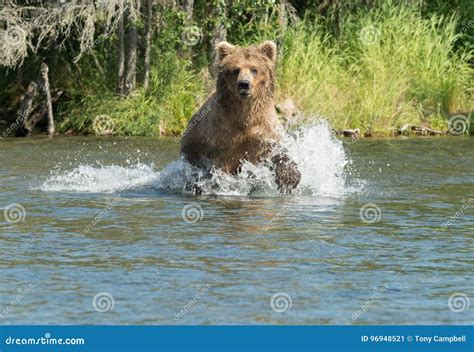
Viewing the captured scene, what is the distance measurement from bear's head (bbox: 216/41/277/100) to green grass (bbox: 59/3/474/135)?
7.62 metres

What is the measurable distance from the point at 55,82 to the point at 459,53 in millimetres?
8239

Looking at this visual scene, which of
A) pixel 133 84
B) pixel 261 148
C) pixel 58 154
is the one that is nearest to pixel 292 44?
pixel 133 84

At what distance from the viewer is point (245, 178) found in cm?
1155

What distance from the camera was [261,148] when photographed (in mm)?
11547

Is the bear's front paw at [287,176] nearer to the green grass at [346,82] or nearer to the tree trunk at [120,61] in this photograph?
the green grass at [346,82]

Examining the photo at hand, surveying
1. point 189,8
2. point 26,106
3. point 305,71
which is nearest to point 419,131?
point 305,71

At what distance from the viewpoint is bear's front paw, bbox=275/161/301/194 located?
37.4 feet

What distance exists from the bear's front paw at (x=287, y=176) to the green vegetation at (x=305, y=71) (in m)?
7.88

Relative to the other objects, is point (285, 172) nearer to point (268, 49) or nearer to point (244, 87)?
point (244, 87)

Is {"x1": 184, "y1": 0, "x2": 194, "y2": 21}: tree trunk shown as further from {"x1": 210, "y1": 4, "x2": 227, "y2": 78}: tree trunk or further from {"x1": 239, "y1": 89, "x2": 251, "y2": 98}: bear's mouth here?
{"x1": 239, "y1": 89, "x2": 251, "y2": 98}: bear's mouth

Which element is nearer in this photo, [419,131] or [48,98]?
[48,98]

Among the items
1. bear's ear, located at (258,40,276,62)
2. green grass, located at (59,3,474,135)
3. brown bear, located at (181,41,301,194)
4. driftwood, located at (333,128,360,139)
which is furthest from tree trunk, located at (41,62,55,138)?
bear's ear, located at (258,40,276,62)

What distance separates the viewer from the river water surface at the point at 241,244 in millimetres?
6594

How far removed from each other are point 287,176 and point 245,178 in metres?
0.45
